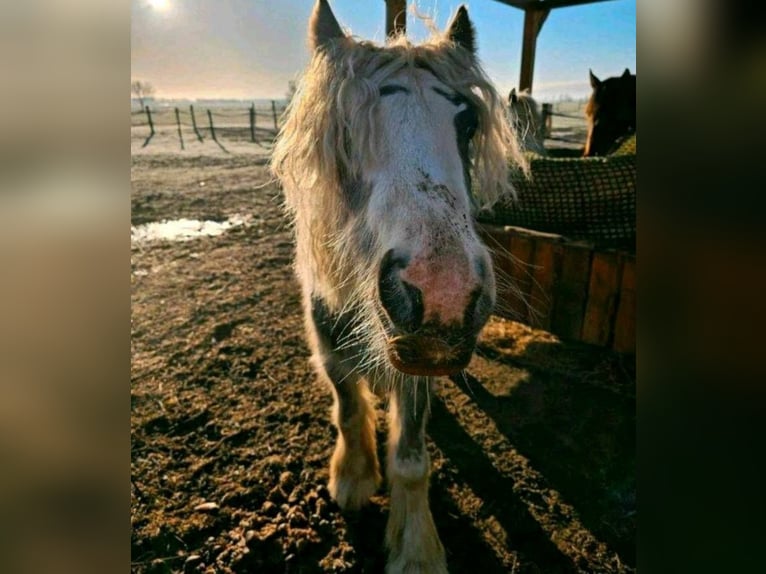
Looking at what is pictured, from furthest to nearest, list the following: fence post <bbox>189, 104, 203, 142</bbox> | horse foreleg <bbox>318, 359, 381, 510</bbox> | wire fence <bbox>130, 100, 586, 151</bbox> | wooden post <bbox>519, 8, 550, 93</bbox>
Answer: fence post <bbox>189, 104, 203, 142</bbox> → wire fence <bbox>130, 100, 586, 151</bbox> → wooden post <bbox>519, 8, 550, 93</bbox> → horse foreleg <bbox>318, 359, 381, 510</bbox>

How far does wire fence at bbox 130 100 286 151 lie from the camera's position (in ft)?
85.3

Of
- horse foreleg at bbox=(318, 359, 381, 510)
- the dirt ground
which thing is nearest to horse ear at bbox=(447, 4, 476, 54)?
the dirt ground

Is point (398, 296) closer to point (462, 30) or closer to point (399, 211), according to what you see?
point (399, 211)

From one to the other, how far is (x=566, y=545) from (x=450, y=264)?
7.13 ft

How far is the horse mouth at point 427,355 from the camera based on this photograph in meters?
1.44

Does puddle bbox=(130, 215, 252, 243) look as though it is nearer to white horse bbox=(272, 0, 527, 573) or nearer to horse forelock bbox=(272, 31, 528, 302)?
white horse bbox=(272, 0, 527, 573)

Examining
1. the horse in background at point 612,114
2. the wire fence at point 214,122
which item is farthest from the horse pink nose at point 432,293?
the wire fence at point 214,122

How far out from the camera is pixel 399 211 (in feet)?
5.01

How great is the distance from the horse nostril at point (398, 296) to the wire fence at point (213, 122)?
24820 millimetres

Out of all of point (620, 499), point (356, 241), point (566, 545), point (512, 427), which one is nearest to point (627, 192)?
point (512, 427)

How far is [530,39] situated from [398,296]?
7927mm

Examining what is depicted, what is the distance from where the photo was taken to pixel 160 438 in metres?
3.32

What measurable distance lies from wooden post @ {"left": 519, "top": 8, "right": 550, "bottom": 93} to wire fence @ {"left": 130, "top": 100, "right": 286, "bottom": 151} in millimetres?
18886
